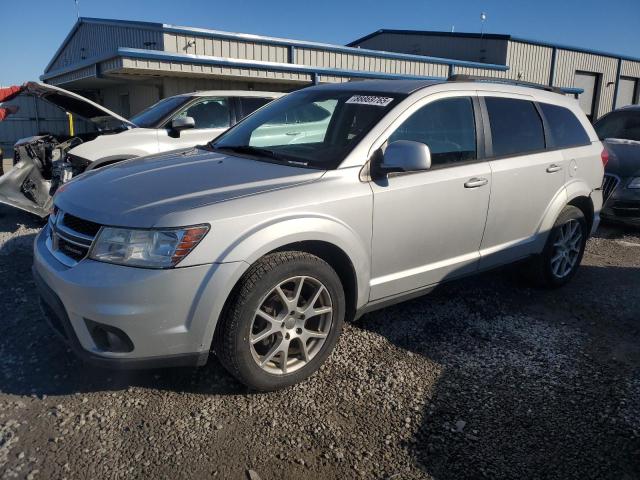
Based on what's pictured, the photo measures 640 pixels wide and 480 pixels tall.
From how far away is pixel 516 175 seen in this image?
3.96 meters

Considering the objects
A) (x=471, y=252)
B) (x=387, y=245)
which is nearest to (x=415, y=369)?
(x=387, y=245)

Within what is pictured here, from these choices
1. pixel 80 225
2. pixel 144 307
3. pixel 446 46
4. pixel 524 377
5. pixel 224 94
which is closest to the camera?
pixel 144 307

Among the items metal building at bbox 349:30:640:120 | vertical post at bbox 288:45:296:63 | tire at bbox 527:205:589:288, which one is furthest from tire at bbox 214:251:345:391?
metal building at bbox 349:30:640:120

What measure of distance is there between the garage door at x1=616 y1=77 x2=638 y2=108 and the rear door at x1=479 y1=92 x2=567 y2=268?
2581 centimetres

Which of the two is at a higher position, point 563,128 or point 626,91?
point 563,128

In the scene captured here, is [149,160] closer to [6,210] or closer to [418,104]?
[418,104]

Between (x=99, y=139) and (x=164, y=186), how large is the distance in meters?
4.12

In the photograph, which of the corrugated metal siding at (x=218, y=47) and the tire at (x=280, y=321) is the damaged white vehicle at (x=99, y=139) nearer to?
the tire at (x=280, y=321)

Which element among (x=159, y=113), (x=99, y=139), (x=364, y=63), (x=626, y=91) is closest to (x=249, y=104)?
(x=159, y=113)

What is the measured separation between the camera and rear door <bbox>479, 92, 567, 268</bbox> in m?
3.88

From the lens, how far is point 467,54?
2241 centimetres

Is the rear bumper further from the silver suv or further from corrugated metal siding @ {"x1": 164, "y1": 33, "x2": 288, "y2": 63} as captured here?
corrugated metal siding @ {"x1": 164, "y1": 33, "x2": 288, "y2": 63}

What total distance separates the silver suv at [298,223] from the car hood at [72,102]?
3340 millimetres

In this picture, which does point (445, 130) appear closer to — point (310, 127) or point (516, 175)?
point (516, 175)
